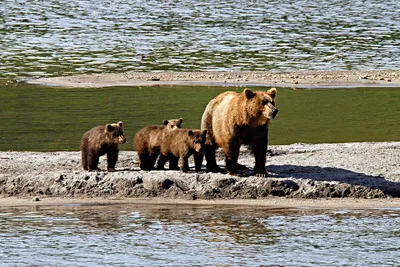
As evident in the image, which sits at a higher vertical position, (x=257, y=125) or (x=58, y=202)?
(x=257, y=125)

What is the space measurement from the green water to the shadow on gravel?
10.0 ft

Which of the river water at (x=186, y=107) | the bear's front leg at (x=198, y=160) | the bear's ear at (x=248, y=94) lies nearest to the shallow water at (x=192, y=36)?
the river water at (x=186, y=107)

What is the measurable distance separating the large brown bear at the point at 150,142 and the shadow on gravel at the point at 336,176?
4.25 ft

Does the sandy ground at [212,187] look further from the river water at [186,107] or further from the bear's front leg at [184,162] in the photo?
the river water at [186,107]

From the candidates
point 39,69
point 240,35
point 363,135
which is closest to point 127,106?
point 363,135

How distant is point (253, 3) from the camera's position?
51250mm

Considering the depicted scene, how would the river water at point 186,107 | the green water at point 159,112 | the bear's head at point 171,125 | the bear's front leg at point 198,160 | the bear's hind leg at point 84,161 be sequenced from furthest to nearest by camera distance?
the green water at point 159,112 < the bear's hind leg at point 84,161 < the bear's head at point 171,125 < the bear's front leg at point 198,160 < the river water at point 186,107

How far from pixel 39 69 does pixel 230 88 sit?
605 centimetres

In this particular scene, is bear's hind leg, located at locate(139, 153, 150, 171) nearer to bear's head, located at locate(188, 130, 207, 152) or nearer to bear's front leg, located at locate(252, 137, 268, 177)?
bear's head, located at locate(188, 130, 207, 152)

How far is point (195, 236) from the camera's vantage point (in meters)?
9.95

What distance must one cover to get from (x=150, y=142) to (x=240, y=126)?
1.13 meters

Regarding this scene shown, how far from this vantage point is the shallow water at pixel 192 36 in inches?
1120

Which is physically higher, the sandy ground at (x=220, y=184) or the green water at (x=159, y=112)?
the sandy ground at (x=220, y=184)

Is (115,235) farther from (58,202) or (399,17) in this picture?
(399,17)
